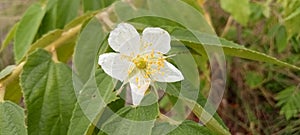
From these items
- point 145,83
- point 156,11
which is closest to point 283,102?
point 156,11

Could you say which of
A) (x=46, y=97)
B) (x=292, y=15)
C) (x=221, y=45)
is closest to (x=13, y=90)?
(x=46, y=97)

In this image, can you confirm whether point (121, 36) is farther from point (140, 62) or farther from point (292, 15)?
point (292, 15)

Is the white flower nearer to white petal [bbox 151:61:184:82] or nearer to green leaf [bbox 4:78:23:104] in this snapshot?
white petal [bbox 151:61:184:82]

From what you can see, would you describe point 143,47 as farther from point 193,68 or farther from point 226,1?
point 226,1

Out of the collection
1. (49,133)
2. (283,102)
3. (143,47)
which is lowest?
(283,102)

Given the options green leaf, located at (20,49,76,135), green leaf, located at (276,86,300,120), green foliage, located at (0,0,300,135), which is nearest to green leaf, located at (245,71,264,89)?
green leaf, located at (276,86,300,120)

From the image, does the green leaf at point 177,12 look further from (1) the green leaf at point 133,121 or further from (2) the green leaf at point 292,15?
(1) the green leaf at point 133,121

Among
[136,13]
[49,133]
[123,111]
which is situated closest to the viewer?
[123,111]
